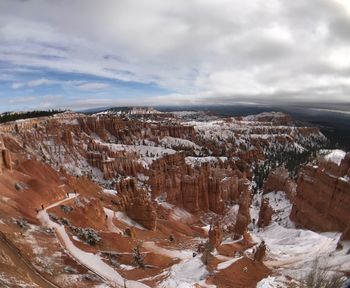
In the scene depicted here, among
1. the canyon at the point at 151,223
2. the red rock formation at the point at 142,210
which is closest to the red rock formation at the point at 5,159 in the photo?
the canyon at the point at 151,223

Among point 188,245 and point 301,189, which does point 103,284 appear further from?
point 301,189

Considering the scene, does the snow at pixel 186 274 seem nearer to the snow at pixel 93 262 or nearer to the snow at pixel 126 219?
the snow at pixel 93 262

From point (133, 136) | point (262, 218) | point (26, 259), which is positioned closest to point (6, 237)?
point (26, 259)

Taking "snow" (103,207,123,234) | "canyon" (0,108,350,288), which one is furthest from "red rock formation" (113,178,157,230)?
"snow" (103,207,123,234)

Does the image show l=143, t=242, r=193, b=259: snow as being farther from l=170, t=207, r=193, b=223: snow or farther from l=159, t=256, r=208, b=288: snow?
l=170, t=207, r=193, b=223: snow

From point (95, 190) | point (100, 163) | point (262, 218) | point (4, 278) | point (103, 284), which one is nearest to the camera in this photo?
point (4, 278)
